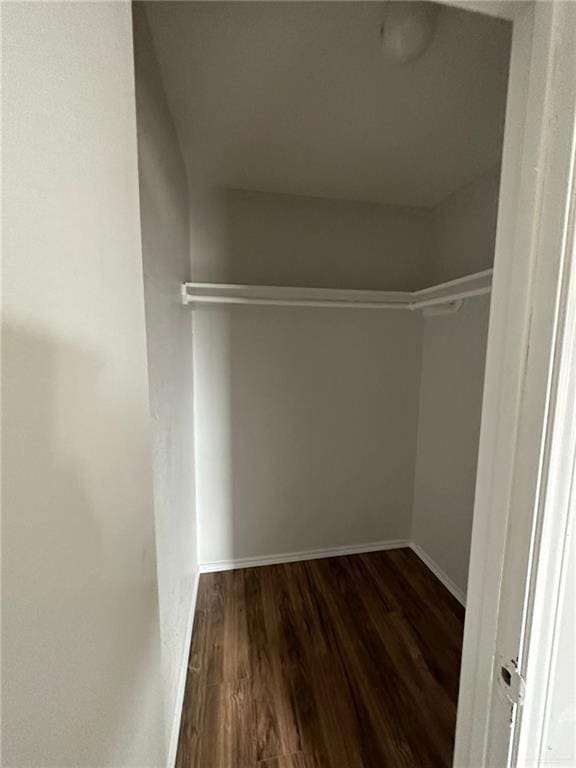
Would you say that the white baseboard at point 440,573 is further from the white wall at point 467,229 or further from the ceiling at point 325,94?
the ceiling at point 325,94

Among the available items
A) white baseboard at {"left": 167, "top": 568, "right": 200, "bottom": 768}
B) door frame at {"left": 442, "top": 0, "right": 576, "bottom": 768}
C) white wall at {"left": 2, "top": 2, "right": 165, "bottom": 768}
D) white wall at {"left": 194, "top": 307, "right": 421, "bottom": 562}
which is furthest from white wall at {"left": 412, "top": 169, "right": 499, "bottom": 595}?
white wall at {"left": 2, "top": 2, "right": 165, "bottom": 768}

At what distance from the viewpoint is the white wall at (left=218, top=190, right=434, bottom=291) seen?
2.10 meters

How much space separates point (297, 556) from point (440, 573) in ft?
3.21

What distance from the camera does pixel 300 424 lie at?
7.40ft

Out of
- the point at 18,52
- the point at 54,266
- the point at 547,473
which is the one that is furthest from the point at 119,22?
the point at 547,473

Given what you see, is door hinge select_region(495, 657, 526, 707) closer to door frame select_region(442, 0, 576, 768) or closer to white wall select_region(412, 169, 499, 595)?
door frame select_region(442, 0, 576, 768)

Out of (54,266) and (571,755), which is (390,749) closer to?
(571,755)

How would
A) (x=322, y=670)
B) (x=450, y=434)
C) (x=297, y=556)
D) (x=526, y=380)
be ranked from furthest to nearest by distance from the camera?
1. (x=297, y=556)
2. (x=450, y=434)
3. (x=322, y=670)
4. (x=526, y=380)

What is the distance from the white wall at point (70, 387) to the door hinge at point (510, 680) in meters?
0.71

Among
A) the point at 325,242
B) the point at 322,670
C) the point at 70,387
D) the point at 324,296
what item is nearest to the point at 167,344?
the point at 70,387

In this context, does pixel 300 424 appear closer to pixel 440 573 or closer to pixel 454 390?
pixel 454 390

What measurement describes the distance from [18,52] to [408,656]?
234 cm

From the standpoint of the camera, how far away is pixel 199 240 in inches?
80.4

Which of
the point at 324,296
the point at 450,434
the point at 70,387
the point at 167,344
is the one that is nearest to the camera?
the point at 70,387
